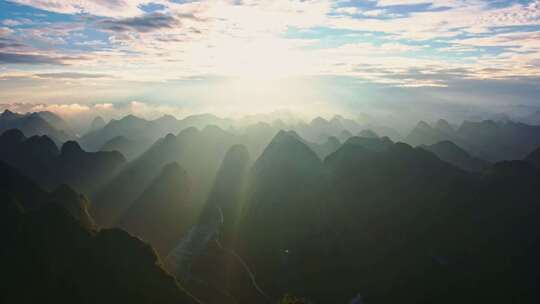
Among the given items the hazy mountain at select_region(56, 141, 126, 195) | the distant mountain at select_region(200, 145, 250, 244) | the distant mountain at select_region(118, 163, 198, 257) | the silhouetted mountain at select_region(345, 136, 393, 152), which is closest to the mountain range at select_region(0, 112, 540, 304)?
the distant mountain at select_region(118, 163, 198, 257)

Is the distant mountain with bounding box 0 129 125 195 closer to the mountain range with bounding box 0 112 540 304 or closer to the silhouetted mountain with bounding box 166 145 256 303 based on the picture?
the mountain range with bounding box 0 112 540 304

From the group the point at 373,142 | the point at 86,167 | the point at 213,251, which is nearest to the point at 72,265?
the point at 213,251

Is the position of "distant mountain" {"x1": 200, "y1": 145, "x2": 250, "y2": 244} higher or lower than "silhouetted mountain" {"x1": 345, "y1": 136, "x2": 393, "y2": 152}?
lower

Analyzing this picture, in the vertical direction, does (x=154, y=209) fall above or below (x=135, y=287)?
below

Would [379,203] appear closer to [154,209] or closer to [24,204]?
[154,209]

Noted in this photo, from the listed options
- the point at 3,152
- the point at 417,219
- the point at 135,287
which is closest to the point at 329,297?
the point at 417,219
